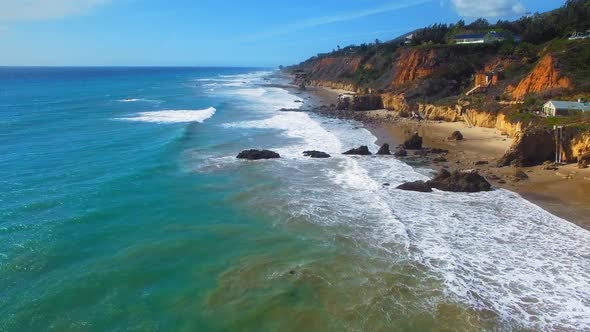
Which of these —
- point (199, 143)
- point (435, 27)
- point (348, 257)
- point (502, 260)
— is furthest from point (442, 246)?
point (435, 27)

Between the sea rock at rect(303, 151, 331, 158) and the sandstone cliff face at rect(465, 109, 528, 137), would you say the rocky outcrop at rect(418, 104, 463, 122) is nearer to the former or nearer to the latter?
the sandstone cliff face at rect(465, 109, 528, 137)

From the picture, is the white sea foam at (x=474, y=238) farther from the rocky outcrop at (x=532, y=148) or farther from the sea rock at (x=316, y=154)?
the rocky outcrop at (x=532, y=148)

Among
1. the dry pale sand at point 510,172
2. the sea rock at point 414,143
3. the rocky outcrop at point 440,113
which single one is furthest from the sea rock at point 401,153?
the rocky outcrop at point 440,113

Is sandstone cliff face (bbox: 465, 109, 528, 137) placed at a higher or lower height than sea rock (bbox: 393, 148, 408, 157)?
higher

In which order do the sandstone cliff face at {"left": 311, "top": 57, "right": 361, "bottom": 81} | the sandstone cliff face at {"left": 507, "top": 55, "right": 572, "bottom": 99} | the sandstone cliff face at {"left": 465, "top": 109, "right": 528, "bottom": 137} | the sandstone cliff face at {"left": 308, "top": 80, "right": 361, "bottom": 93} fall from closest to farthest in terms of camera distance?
the sandstone cliff face at {"left": 465, "top": 109, "right": 528, "bottom": 137}, the sandstone cliff face at {"left": 507, "top": 55, "right": 572, "bottom": 99}, the sandstone cliff face at {"left": 308, "top": 80, "right": 361, "bottom": 93}, the sandstone cliff face at {"left": 311, "top": 57, "right": 361, "bottom": 81}

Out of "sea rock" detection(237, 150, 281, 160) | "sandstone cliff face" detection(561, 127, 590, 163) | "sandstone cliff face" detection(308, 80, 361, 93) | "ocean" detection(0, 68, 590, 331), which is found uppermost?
"sandstone cliff face" detection(308, 80, 361, 93)

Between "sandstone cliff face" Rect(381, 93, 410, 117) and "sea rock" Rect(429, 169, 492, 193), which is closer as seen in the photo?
"sea rock" Rect(429, 169, 492, 193)

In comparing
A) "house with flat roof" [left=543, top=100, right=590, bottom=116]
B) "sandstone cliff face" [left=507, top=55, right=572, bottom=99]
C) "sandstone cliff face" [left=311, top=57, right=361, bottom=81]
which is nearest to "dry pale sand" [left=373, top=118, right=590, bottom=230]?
"house with flat roof" [left=543, top=100, right=590, bottom=116]
